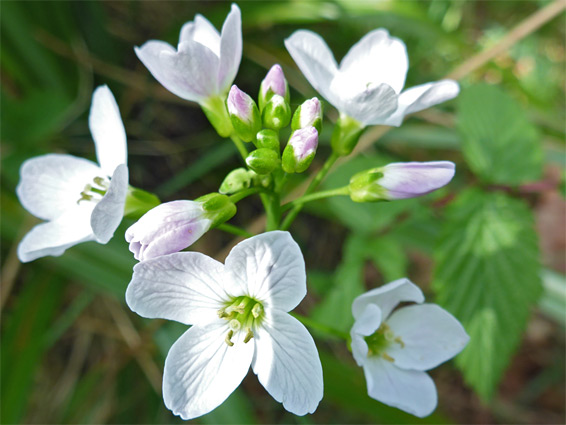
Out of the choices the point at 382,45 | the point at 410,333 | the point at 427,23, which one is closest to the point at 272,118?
the point at 382,45

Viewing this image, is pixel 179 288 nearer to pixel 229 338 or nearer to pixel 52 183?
pixel 229 338

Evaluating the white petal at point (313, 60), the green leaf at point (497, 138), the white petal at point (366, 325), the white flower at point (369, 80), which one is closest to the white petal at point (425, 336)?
the white petal at point (366, 325)

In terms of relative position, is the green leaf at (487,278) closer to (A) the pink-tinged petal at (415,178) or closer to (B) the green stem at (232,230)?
(A) the pink-tinged petal at (415,178)

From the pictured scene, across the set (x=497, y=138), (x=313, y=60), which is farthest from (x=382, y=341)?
(x=497, y=138)

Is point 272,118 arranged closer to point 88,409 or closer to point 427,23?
point 427,23

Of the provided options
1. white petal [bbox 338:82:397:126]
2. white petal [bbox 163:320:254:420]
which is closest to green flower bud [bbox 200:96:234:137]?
white petal [bbox 338:82:397:126]

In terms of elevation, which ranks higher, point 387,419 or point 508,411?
point 387,419
